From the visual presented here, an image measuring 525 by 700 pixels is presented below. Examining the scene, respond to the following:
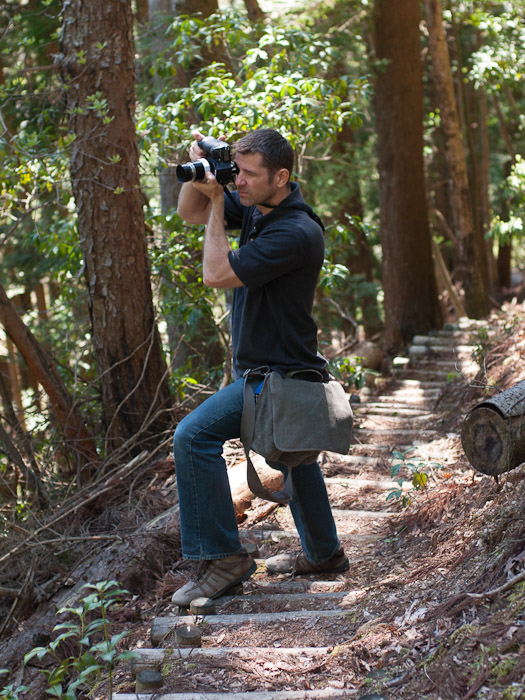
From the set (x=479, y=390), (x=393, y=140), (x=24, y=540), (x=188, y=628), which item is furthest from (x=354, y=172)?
(x=188, y=628)

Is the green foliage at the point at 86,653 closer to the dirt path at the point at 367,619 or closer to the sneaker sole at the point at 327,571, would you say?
the dirt path at the point at 367,619

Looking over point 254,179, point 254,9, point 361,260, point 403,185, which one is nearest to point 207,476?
point 254,179

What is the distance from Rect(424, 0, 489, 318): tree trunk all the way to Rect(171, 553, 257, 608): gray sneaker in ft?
29.6

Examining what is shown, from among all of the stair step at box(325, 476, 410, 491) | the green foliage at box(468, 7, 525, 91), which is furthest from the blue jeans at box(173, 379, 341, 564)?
the green foliage at box(468, 7, 525, 91)

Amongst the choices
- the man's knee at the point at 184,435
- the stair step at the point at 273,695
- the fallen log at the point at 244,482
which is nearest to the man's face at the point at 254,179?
the man's knee at the point at 184,435

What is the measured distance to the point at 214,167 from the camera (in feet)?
12.1

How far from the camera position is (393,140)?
10773 millimetres

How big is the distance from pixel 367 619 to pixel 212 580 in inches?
32.7

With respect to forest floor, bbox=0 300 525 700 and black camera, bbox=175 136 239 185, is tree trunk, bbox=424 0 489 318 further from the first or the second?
black camera, bbox=175 136 239 185

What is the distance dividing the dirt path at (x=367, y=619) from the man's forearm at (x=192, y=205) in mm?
2004

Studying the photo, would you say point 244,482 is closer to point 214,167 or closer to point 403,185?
point 214,167

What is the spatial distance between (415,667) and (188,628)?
1.02 meters

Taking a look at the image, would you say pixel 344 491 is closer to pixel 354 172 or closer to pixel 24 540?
pixel 24 540

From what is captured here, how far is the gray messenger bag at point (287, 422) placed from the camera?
11.7 ft
